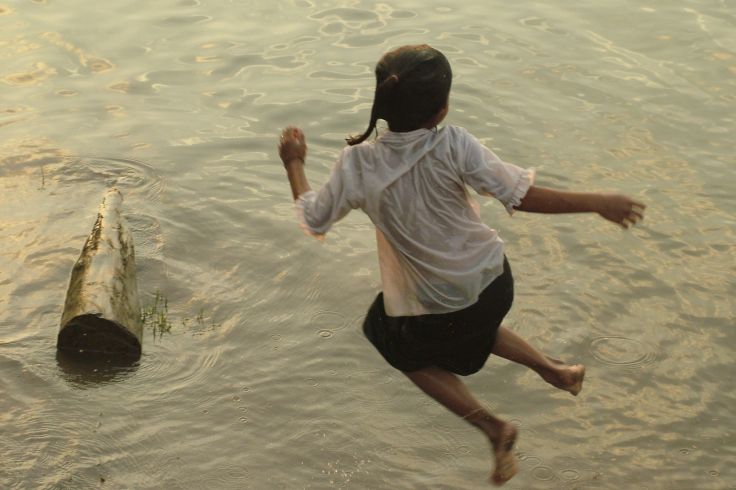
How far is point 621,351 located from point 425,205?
8.43 feet

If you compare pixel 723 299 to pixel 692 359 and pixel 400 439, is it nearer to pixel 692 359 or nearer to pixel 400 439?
pixel 692 359

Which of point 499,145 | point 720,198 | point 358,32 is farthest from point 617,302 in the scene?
point 358,32

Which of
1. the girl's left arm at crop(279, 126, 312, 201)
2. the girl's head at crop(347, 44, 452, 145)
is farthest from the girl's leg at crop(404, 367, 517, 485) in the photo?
the girl's head at crop(347, 44, 452, 145)

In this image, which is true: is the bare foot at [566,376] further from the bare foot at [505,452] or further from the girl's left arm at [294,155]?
the girl's left arm at [294,155]

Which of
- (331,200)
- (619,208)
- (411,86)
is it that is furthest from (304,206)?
(619,208)

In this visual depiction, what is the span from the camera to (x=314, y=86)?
10797mm

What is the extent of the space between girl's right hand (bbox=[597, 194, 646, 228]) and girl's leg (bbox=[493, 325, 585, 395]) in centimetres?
93

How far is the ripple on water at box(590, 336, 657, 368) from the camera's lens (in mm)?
6719

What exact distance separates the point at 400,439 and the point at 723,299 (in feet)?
8.48

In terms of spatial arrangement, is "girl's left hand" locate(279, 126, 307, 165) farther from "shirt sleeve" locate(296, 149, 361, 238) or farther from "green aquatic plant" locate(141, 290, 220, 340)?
"green aquatic plant" locate(141, 290, 220, 340)

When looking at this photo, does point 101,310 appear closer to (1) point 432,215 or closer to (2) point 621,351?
(1) point 432,215

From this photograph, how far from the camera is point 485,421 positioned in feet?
16.7

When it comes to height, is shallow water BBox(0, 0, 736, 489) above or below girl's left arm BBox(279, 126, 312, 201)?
below

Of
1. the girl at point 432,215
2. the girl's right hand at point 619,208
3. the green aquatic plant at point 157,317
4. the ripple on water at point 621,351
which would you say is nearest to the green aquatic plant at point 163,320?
the green aquatic plant at point 157,317
